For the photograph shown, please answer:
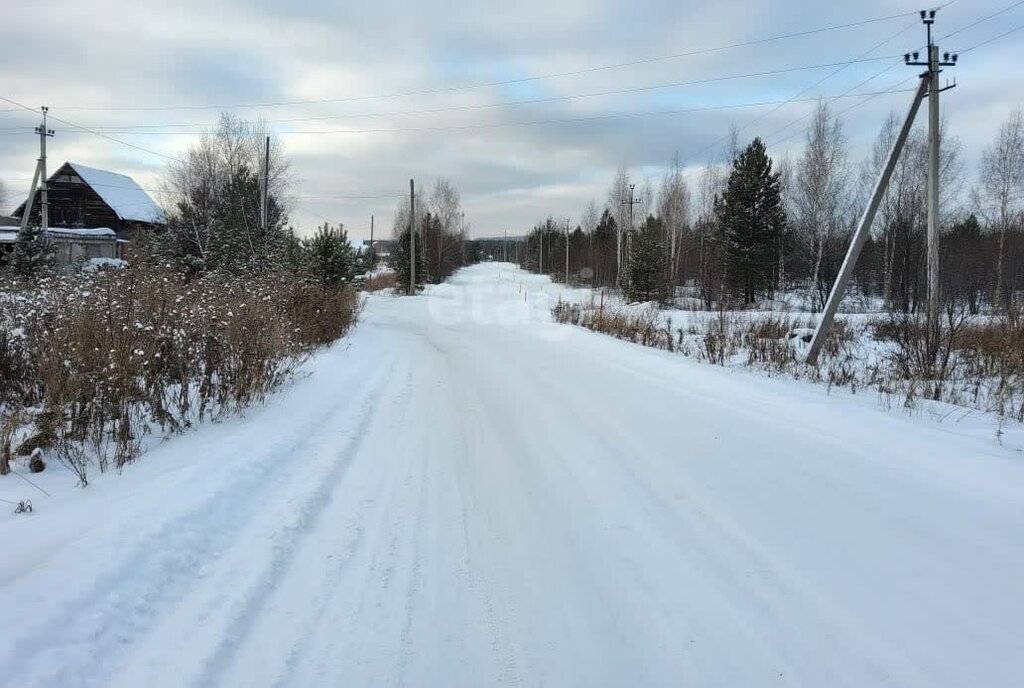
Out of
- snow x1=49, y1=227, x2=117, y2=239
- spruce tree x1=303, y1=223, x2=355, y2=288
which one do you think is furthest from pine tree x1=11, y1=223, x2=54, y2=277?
snow x1=49, y1=227, x2=117, y2=239

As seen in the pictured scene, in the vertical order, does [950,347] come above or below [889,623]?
above

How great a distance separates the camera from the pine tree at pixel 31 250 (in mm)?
23609

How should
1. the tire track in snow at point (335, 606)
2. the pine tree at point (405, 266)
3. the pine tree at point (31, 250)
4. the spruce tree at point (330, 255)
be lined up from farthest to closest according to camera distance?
the pine tree at point (405, 266) → the pine tree at point (31, 250) → the spruce tree at point (330, 255) → the tire track in snow at point (335, 606)

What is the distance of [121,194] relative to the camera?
2095 inches

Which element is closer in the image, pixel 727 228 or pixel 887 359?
pixel 887 359

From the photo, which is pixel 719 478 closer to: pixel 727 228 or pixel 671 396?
pixel 671 396

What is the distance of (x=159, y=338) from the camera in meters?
6.49

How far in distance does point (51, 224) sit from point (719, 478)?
198 feet

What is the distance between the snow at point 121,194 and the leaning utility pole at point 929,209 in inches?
1993

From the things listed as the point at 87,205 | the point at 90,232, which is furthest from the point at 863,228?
the point at 87,205

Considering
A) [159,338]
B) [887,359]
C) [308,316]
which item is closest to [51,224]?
[308,316]

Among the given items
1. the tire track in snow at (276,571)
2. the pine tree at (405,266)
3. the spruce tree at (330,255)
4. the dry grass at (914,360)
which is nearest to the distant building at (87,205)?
the pine tree at (405,266)

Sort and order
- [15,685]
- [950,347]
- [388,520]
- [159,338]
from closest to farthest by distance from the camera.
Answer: [15,685] < [388,520] < [159,338] < [950,347]

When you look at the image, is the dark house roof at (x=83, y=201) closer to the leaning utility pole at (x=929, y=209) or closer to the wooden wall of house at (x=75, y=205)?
the wooden wall of house at (x=75, y=205)
